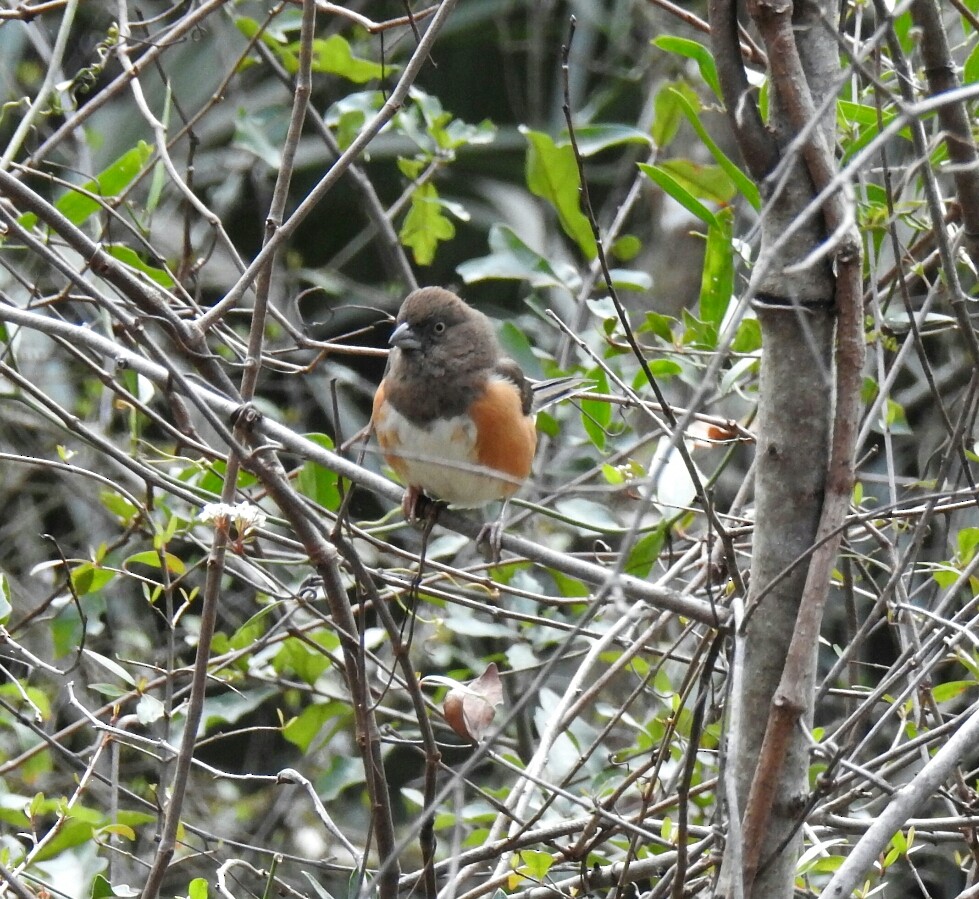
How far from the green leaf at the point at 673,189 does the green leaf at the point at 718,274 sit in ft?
0.26

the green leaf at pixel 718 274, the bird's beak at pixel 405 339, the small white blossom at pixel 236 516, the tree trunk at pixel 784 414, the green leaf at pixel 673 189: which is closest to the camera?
the tree trunk at pixel 784 414

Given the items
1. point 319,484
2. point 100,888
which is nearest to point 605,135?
point 319,484

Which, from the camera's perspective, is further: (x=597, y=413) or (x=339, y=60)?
(x=339, y=60)

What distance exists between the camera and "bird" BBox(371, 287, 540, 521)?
3131mm

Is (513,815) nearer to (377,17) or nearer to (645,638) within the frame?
(645,638)

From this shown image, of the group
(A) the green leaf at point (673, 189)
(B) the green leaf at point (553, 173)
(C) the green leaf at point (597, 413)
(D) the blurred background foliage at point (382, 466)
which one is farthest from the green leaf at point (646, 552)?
(B) the green leaf at point (553, 173)

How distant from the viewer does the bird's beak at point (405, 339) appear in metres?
3.21

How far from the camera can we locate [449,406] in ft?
10.6

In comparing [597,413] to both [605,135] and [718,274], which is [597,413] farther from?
[605,135]

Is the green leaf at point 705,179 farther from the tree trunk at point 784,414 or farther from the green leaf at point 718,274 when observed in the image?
the tree trunk at point 784,414

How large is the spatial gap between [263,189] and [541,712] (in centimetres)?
360

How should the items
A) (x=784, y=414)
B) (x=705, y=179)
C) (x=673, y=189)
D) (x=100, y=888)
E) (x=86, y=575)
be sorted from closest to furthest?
1. (x=784, y=414)
2. (x=100, y=888)
3. (x=673, y=189)
4. (x=86, y=575)
5. (x=705, y=179)

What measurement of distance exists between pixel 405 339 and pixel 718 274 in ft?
2.67

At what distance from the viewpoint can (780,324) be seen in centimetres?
191
